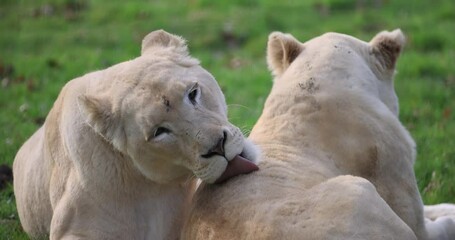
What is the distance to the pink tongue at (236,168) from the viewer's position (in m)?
5.23

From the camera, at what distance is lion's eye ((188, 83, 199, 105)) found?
5207 mm

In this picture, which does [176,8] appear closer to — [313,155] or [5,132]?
[5,132]

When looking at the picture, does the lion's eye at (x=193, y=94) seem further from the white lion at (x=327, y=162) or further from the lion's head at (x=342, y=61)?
the lion's head at (x=342, y=61)

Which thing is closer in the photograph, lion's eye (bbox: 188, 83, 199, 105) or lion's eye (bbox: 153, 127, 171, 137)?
lion's eye (bbox: 153, 127, 171, 137)

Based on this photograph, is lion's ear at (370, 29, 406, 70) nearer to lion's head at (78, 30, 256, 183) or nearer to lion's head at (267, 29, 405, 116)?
lion's head at (267, 29, 405, 116)

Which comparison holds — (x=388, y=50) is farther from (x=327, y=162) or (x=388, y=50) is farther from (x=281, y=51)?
(x=327, y=162)

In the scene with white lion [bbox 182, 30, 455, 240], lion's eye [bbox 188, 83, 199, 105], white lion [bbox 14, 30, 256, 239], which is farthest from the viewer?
lion's eye [bbox 188, 83, 199, 105]

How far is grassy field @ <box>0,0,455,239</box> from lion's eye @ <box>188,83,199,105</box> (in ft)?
10.6

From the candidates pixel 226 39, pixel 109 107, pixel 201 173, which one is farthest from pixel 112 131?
pixel 226 39

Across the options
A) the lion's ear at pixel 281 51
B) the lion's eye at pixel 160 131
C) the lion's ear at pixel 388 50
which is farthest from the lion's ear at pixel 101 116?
the lion's ear at pixel 388 50

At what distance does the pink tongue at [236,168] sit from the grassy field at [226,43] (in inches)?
117

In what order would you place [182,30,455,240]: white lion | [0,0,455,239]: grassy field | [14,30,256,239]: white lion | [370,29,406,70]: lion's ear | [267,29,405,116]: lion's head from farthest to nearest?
[0,0,455,239]: grassy field < [370,29,406,70]: lion's ear < [267,29,405,116]: lion's head < [14,30,256,239]: white lion < [182,30,455,240]: white lion

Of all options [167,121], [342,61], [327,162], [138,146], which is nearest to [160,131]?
[167,121]

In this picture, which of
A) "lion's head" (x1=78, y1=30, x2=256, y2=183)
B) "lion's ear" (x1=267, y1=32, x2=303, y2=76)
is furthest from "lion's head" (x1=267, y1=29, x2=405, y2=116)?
"lion's head" (x1=78, y1=30, x2=256, y2=183)
